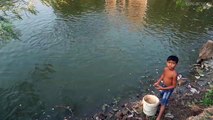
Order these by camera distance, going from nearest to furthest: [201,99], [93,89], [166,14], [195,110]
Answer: [195,110], [201,99], [93,89], [166,14]

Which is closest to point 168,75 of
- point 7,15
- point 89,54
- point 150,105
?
point 150,105

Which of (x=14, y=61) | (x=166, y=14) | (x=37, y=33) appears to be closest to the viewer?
(x=14, y=61)

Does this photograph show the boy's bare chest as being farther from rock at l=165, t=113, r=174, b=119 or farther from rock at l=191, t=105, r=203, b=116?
rock at l=191, t=105, r=203, b=116

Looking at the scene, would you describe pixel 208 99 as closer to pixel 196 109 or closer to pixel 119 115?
pixel 196 109

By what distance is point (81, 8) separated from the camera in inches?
1265

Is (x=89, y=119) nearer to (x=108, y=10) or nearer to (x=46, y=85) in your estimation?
(x=46, y=85)

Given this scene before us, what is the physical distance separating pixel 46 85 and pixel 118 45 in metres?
8.00

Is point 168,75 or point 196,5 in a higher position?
point 168,75

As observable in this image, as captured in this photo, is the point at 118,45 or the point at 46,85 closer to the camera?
the point at 46,85

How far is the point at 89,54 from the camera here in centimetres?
2139

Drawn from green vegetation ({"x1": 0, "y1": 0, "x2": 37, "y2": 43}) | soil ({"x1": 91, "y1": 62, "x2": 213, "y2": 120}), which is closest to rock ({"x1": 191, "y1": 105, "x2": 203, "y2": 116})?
soil ({"x1": 91, "y1": 62, "x2": 213, "y2": 120})

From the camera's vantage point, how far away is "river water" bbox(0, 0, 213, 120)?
52.3 feet

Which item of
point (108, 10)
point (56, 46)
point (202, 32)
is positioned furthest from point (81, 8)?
point (202, 32)

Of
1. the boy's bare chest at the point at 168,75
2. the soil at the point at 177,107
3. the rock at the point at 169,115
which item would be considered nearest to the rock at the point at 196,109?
the soil at the point at 177,107
